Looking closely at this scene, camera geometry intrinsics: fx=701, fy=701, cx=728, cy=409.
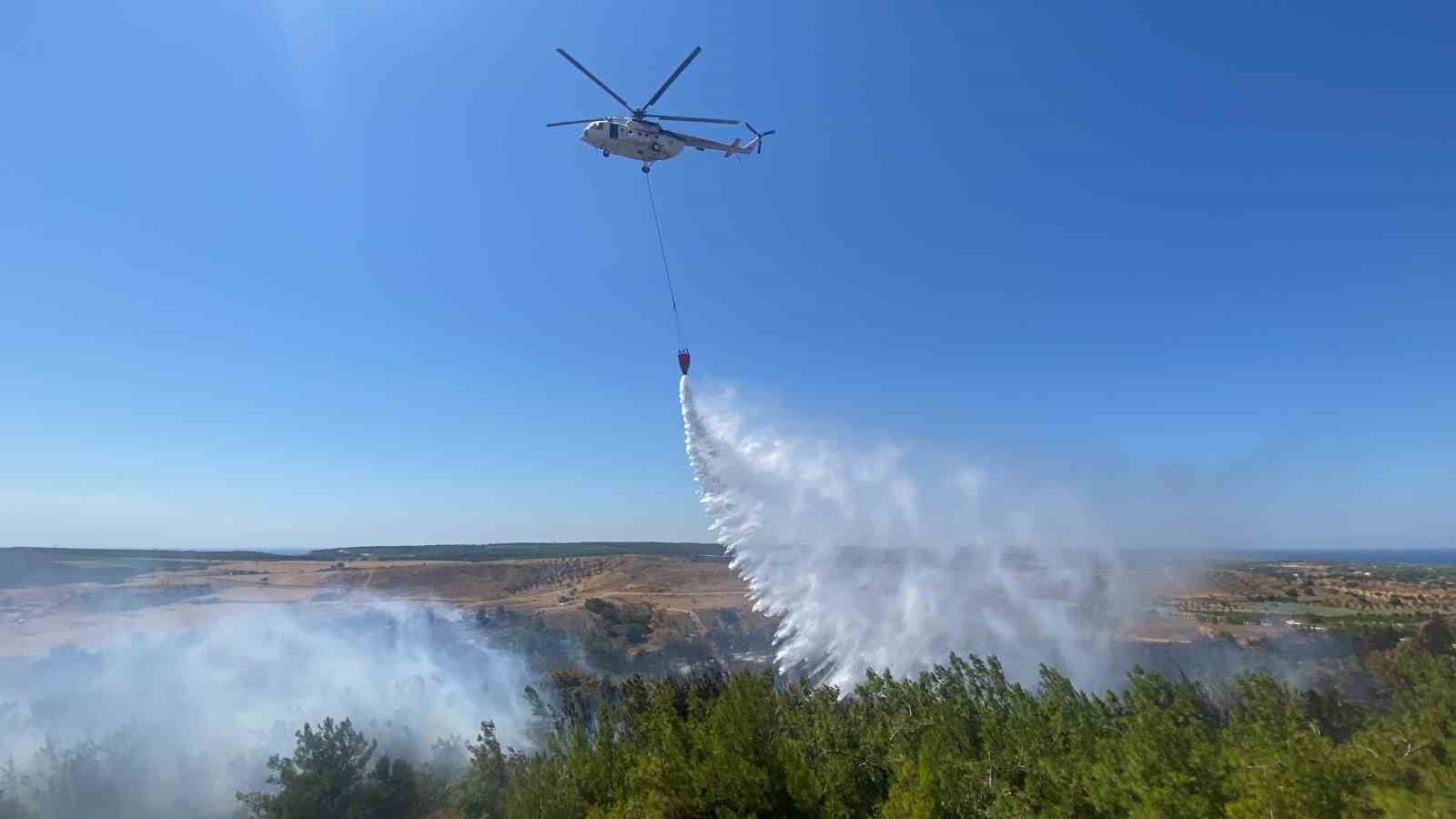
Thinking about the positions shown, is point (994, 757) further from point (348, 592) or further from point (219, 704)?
point (348, 592)

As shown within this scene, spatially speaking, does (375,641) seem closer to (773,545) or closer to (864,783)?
(773,545)

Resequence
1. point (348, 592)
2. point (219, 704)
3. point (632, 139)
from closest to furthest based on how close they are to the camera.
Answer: point (632, 139) < point (219, 704) < point (348, 592)

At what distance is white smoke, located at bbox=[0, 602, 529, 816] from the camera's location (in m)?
48.3

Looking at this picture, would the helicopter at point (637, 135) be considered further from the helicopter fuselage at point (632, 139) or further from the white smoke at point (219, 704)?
the white smoke at point (219, 704)

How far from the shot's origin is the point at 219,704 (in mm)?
61312

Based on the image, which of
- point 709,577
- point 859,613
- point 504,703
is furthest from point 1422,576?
point 504,703

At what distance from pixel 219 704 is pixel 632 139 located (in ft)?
198

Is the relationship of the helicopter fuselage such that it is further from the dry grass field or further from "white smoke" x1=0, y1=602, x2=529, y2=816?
the dry grass field

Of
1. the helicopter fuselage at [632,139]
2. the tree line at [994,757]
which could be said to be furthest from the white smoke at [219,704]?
the helicopter fuselage at [632,139]

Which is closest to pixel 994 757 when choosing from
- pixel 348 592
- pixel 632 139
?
pixel 632 139

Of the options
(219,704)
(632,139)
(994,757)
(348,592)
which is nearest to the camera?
(994,757)

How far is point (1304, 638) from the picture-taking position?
213 ft

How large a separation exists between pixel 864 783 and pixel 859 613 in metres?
28.6

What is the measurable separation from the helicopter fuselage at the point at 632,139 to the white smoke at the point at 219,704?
46407 mm
